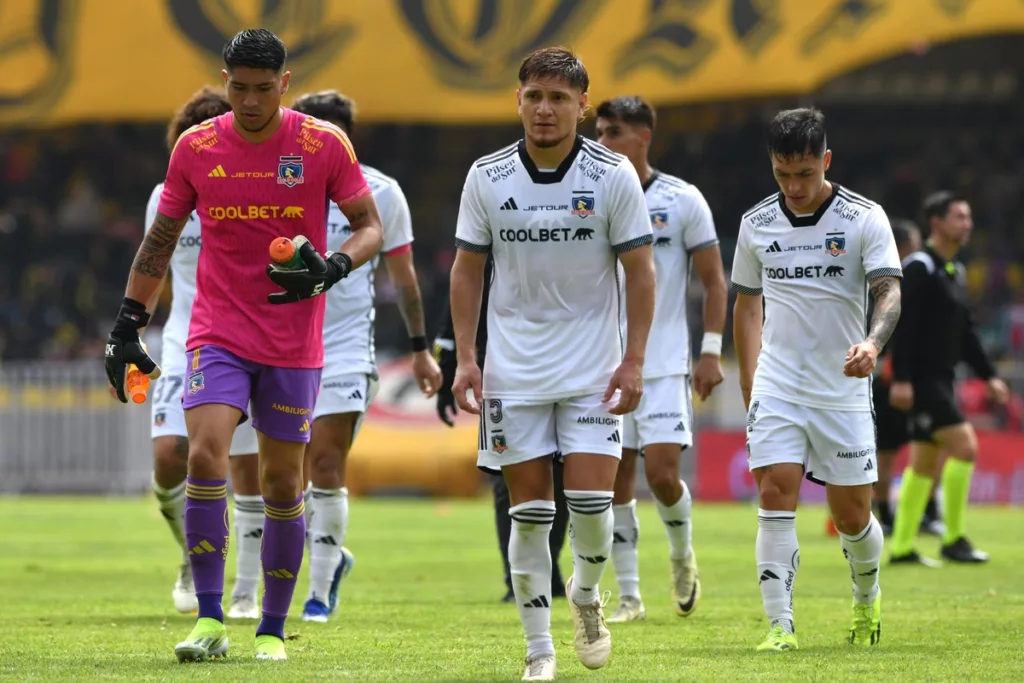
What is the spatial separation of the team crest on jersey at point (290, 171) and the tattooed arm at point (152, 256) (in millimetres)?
477

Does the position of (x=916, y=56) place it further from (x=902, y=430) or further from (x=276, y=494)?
(x=276, y=494)

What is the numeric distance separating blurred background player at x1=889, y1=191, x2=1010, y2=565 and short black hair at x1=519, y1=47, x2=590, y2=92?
679cm

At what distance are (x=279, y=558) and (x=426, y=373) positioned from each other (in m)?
1.61

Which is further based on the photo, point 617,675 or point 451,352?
point 451,352

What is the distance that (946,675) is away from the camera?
6.90 m

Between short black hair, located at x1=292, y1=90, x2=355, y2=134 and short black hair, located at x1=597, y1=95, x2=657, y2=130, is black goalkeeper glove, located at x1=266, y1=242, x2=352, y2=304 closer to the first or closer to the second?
short black hair, located at x1=292, y1=90, x2=355, y2=134

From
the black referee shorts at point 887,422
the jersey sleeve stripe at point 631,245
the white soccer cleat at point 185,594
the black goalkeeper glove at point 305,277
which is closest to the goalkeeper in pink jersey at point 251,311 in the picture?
the black goalkeeper glove at point 305,277

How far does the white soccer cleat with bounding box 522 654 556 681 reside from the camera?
6.64m

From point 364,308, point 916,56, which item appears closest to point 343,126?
point 364,308

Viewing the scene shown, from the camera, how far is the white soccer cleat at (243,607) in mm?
9367

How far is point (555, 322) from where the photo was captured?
684cm

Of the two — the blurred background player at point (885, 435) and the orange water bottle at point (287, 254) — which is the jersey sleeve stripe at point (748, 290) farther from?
the blurred background player at point (885, 435)

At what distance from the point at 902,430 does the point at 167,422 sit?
8356 mm

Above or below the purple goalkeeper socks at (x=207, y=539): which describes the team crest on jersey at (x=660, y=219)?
above
